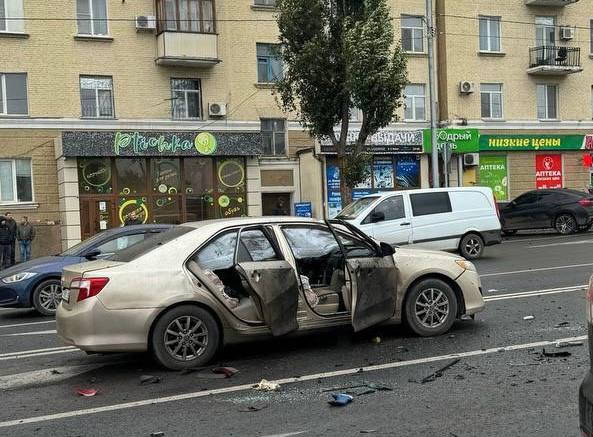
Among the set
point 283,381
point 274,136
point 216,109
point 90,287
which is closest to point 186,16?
point 216,109

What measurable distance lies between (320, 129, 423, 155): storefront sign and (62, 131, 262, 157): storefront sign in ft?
14.6

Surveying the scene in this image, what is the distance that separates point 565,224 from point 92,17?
17.9 metres

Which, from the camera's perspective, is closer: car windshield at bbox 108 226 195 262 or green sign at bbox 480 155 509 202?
car windshield at bbox 108 226 195 262

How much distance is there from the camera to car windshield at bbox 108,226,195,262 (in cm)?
646

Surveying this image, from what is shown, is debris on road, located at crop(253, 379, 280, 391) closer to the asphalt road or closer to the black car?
the asphalt road

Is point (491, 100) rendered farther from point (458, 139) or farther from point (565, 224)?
point (565, 224)

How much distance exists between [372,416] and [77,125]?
19633 mm

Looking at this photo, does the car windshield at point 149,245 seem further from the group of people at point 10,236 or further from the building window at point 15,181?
the building window at point 15,181

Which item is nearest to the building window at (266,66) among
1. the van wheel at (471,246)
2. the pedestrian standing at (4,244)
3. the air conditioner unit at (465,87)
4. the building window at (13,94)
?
the air conditioner unit at (465,87)

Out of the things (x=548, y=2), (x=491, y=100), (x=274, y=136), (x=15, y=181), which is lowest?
(x=15, y=181)

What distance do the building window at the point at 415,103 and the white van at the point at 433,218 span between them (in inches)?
452

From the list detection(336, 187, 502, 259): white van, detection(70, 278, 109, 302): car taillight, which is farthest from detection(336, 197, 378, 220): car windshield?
detection(70, 278, 109, 302): car taillight

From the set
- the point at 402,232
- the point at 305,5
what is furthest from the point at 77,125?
the point at 402,232

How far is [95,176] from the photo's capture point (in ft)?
73.3
